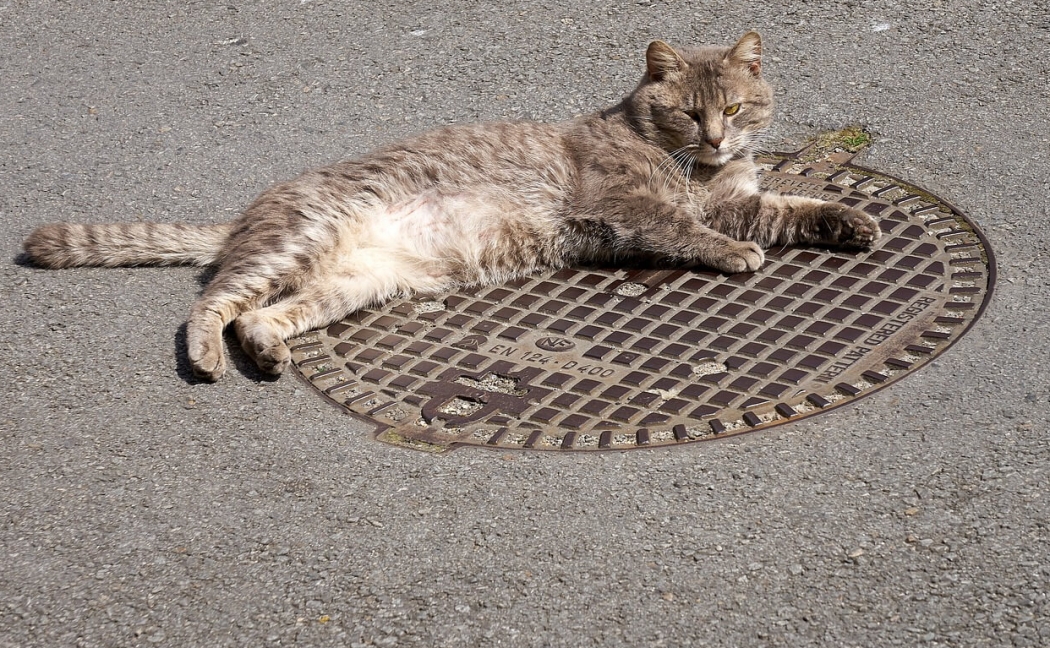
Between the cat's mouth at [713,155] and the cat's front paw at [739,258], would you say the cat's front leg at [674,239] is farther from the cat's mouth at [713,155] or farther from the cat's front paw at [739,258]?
the cat's mouth at [713,155]

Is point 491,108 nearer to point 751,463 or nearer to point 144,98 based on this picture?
point 144,98

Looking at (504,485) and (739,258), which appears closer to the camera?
(504,485)

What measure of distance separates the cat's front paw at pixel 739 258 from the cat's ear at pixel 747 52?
954 mm

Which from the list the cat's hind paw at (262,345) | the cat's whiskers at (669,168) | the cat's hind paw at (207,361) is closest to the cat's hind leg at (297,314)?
the cat's hind paw at (262,345)

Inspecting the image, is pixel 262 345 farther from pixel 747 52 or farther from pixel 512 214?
pixel 747 52

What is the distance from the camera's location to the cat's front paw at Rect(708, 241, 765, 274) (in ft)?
14.9

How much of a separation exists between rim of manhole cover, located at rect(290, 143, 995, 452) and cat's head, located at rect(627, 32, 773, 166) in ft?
2.05

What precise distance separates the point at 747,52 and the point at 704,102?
331mm

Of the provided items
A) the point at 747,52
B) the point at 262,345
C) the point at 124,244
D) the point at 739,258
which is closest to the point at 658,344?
the point at 739,258

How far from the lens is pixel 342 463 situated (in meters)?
3.68

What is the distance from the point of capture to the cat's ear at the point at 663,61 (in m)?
4.98

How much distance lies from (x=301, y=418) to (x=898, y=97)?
3.57m

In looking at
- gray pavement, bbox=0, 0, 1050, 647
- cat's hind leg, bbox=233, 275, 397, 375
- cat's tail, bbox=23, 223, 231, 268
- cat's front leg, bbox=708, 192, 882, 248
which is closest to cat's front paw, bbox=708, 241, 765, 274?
cat's front leg, bbox=708, 192, 882, 248

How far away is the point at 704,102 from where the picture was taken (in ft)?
16.3
